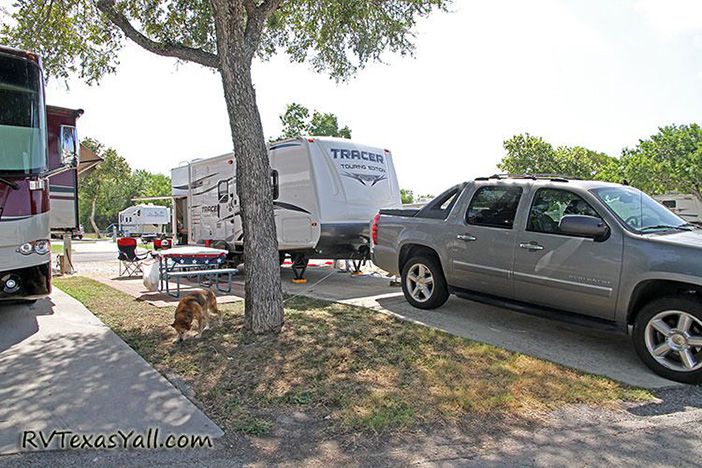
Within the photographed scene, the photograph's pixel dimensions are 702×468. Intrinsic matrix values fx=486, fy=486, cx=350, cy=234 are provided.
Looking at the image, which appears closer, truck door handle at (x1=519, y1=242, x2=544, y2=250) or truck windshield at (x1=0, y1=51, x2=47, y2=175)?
truck door handle at (x1=519, y1=242, x2=544, y2=250)

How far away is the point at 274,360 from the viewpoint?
4715 millimetres

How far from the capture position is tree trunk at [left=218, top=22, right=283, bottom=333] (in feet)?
17.9

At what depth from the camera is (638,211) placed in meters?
5.29

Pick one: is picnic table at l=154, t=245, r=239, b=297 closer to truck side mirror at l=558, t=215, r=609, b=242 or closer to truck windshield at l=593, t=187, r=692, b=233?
truck side mirror at l=558, t=215, r=609, b=242

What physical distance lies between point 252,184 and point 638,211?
14.0ft

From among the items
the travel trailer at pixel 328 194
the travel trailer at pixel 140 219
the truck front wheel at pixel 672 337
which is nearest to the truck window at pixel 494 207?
the truck front wheel at pixel 672 337

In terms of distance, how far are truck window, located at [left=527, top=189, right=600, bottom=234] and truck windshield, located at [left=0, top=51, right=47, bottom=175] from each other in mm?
5883

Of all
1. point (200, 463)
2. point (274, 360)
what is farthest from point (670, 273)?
point (200, 463)

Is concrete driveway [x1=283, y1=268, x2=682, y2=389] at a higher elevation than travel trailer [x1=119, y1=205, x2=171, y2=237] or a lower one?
lower

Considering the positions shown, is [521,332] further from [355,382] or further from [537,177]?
[355,382]

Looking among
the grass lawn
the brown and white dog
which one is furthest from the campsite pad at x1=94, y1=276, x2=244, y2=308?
the brown and white dog

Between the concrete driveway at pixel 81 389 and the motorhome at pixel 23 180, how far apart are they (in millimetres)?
699

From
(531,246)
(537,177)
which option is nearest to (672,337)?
(531,246)

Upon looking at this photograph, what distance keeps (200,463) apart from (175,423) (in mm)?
576
